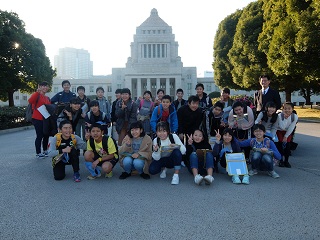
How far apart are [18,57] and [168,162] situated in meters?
28.0

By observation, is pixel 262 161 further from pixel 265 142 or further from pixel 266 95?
pixel 266 95

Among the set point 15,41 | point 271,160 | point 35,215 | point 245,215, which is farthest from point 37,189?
point 15,41

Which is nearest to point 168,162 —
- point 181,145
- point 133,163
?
point 181,145

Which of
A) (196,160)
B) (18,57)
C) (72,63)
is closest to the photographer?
(196,160)

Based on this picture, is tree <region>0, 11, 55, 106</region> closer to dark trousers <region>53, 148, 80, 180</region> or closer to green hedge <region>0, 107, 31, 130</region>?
green hedge <region>0, 107, 31, 130</region>

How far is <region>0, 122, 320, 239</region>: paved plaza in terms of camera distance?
9.44 ft

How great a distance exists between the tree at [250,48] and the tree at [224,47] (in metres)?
4.42

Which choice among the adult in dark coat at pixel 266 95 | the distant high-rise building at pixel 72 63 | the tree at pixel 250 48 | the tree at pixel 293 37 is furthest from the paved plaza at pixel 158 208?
the distant high-rise building at pixel 72 63

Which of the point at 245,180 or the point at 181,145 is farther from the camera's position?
the point at 181,145

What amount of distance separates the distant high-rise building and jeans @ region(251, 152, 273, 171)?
174155 mm

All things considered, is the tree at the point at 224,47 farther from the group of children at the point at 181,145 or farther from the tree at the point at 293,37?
the group of children at the point at 181,145

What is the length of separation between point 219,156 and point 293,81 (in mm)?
19704

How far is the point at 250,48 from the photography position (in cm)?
2262

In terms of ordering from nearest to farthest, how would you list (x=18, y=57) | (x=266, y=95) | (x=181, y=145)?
(x=181, y=145) < (x=266, y=95) < (x=18, y=57)
